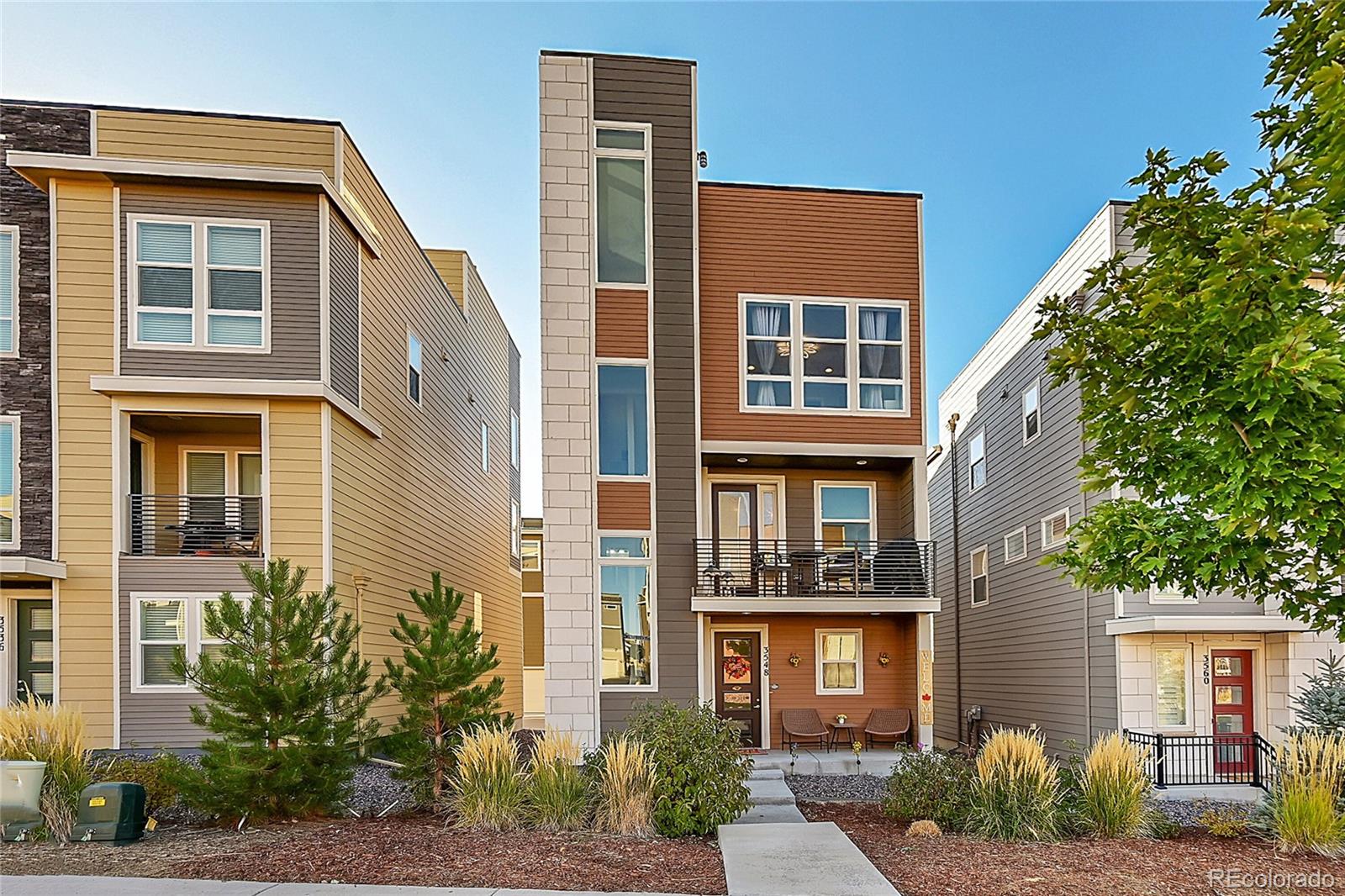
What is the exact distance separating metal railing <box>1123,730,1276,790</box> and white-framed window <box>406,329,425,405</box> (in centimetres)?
1359

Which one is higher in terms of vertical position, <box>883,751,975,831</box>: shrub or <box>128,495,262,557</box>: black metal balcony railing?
<box>128,495,262,557</box>: black metal balcony railing

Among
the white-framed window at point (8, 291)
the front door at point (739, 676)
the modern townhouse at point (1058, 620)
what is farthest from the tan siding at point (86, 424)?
the modern townhouse at point (1058, 620)

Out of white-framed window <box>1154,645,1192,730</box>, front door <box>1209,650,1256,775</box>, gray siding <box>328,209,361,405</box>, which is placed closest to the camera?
gray siding <box>328,209,361,405</box>

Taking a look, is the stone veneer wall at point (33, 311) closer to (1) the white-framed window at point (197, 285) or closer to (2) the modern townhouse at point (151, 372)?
(2) the modern townhouse at point (151, 372)

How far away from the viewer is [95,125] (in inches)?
548

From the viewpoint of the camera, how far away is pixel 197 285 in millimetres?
13695

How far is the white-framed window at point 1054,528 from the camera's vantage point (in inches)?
645

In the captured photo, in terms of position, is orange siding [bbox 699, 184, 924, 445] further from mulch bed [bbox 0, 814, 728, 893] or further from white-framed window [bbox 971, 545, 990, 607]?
mulch bed [bbox 0, 814, 728, 893]

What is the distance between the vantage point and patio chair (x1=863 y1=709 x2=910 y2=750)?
1480 centimetres

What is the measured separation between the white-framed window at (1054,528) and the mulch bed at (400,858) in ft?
33.2

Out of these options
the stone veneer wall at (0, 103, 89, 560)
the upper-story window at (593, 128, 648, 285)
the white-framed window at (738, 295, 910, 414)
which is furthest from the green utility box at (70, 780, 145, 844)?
the white-framed window at (738, 295, 910, 414)

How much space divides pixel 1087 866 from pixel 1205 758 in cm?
799

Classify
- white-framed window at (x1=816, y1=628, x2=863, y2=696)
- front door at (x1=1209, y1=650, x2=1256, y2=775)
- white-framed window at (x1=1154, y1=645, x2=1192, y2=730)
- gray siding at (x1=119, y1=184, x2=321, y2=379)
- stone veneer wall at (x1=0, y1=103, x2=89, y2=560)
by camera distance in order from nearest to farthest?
stone veneer wall at (x1=0, y1=103, x2=89, y2=560), gray siding at (x1=119, y1=184, x2=321, y2=379), front door at (x1=1209, y1=650, x2=1256, y2=775), white-framed window at (x1=1154, y1=645, x2=1192, y2=730), white-framed window at (x1=816, y1=628, x2=863, y2=696)

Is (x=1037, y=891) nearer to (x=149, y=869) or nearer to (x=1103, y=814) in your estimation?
(x=1103, y=814)
